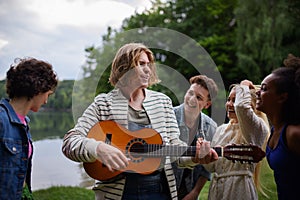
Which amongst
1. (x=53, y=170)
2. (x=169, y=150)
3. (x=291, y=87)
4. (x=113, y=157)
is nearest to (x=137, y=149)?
(x=169, y=150)

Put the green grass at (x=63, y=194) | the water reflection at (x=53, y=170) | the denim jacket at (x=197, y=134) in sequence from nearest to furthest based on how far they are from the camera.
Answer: the denim jacket at (x=197, y=134) → the green grass at (x=63, y=194) → the water reflection at (x=53, y=170)

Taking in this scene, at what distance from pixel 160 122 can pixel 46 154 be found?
7548 mm

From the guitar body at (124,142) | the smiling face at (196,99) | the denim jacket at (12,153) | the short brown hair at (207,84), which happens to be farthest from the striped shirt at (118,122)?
the short brown hair at (207,84)

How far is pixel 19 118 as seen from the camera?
167 centimetres

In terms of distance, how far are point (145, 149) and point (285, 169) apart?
704 mm

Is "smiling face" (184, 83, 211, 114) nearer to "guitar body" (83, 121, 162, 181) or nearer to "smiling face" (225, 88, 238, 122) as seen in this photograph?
"smiling face" (225, 88, 238, 122)

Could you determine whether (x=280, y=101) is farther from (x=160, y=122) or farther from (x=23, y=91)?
(x=23, y=91)

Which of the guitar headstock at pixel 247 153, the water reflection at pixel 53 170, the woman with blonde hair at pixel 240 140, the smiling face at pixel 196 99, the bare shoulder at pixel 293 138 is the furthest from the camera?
the water reflection at pixel 53 170

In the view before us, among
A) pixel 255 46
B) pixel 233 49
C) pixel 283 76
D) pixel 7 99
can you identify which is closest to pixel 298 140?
pixel 283 76

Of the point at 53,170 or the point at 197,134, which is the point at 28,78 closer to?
the point at 197,134

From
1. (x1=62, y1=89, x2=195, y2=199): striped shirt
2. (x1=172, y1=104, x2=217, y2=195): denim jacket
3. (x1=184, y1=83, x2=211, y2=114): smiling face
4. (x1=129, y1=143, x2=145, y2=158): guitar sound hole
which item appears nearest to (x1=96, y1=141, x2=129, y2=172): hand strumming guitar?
(x1=62, y1=89, x2=195, y2=199): striped shirt

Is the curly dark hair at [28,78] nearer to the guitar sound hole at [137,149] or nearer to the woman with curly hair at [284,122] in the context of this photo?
the guitar sound hole at [137,149]

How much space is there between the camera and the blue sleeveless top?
1.46 m

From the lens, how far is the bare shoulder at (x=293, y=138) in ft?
4.69
